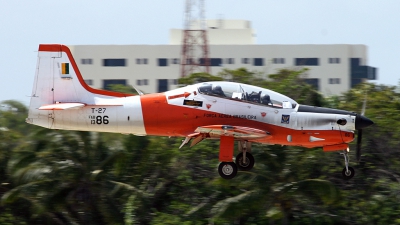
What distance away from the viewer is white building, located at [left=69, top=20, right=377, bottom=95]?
73562 millimetres

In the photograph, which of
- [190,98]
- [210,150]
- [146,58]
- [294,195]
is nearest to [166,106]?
[190,98]

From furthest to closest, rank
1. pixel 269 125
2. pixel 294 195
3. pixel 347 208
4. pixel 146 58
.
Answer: pixel 146 58
pixel 347 208
pixel 294 195
pixel 269 125

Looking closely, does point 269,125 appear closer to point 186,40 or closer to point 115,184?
point 115,184

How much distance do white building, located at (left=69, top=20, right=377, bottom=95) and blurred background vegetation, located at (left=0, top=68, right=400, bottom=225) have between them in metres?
42.9

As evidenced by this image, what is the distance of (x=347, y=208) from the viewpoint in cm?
2877

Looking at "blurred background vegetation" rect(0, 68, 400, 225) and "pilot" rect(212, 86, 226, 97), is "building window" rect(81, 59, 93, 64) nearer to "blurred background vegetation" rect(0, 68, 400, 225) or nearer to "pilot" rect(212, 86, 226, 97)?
"blurred background vegetation" rect(0, 68, 400, 225)

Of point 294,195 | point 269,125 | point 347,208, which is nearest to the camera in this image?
point 269,125

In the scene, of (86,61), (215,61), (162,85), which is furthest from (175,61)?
(86,61)

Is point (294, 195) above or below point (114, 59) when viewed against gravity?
below

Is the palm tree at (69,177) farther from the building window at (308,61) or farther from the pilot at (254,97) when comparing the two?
the building window at (308,61)

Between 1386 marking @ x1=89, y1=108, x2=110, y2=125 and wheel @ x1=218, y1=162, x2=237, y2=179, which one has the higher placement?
1386 marking @ x1=89, y1=108, x2=110, y2=125

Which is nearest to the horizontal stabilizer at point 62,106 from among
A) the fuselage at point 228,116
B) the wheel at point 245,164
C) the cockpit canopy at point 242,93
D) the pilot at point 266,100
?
the fuselage at point 228,116

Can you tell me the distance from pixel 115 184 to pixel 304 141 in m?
10.4

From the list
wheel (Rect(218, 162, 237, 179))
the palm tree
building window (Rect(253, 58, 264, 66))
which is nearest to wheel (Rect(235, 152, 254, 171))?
wheel (Rect(218, 162, 237, 179))
